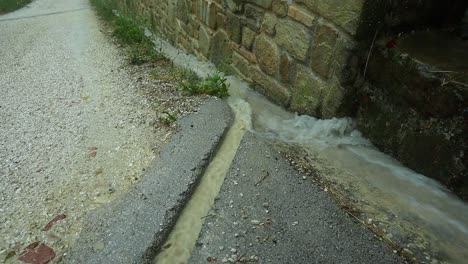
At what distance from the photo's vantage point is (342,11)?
1904 millimetres

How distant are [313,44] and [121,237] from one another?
5.15ft

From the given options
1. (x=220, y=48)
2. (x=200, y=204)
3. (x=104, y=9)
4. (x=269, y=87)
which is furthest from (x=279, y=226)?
(x=104, y=9)

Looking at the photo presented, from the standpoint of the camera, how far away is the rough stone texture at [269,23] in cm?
242

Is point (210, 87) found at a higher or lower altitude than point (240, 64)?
lower

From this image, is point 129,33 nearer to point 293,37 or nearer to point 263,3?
point 263,3

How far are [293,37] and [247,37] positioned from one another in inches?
22.5

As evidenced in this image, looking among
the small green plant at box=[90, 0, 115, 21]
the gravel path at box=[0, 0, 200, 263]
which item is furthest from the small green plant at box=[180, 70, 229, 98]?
the small green plant at box=[90, 0, 115, 21]

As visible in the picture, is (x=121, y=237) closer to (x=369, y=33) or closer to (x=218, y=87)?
(x=218, y=87)

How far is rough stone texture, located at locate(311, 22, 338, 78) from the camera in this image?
2018 mm

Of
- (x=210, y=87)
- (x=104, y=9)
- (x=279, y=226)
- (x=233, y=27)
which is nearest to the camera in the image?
(x=279, y=226)

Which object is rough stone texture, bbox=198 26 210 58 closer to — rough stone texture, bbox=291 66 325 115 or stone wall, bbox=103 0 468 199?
stone wall, bbox=103 0 468 199

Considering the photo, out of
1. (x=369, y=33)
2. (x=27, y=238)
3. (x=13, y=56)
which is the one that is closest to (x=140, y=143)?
(x=27, y=238)

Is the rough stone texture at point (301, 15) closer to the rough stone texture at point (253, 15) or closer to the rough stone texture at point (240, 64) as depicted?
the rough stone texture at point (253, 15)

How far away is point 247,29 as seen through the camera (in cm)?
273
